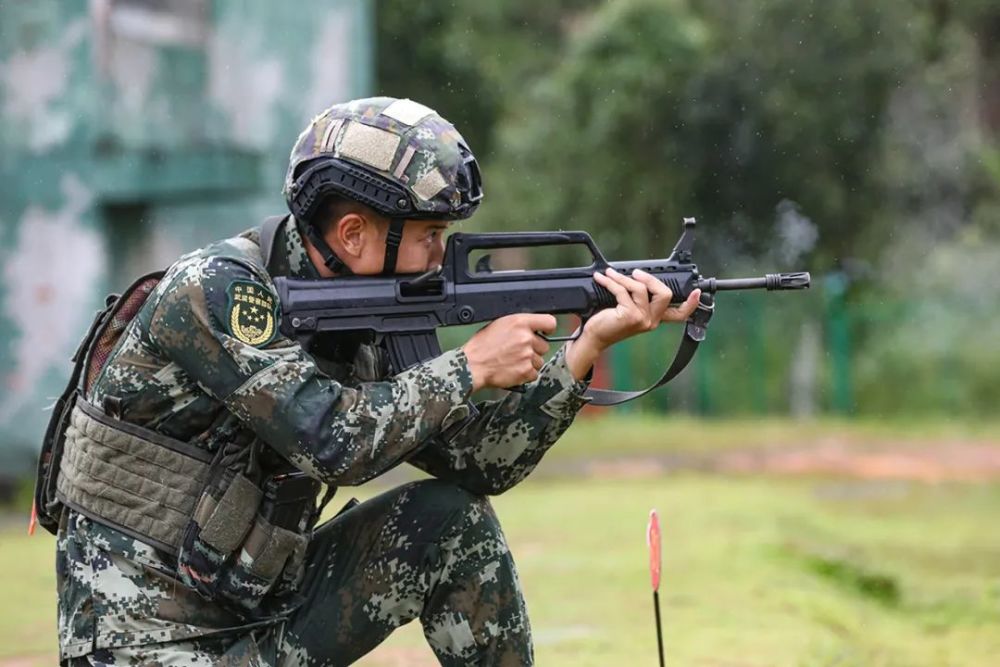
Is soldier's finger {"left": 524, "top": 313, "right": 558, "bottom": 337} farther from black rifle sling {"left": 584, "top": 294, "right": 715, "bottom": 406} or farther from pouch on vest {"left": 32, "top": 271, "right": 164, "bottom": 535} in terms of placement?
pouch on vest {"left": 32, "top": 271, "right": 164, "bottom": 535}

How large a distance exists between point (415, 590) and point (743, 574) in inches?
163

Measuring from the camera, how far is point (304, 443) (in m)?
3.48

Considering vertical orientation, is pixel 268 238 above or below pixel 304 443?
above

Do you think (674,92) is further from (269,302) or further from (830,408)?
(269,302)

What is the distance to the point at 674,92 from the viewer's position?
67.3ft

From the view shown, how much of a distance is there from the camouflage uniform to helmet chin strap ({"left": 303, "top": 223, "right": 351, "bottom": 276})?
4 centimetres

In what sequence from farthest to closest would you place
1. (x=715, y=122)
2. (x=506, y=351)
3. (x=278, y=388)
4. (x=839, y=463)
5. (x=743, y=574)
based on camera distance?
1. (x=715, y=122)
2. (x=839, y=463)
3. (x=743, y=574)
4. (x=506, y=351)
5. (x=278, y=388)

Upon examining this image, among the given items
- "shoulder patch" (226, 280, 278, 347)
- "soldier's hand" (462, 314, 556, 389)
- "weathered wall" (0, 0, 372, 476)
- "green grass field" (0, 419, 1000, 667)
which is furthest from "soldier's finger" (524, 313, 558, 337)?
"weathered wall" (0, 0, 372, 476)

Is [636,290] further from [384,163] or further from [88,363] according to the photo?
[88,363]

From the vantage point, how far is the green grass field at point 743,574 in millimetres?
6000

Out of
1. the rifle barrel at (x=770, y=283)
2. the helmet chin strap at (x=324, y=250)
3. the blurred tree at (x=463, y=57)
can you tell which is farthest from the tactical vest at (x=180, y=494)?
the blurred tree at (x=463, y=57)

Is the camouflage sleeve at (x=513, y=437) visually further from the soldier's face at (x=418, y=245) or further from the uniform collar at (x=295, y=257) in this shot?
the uniform collar at (x=295, y=257)

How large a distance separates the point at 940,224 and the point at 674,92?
15.6 ft

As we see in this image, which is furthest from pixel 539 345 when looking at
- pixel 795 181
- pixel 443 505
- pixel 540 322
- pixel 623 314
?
pixel 795 181
